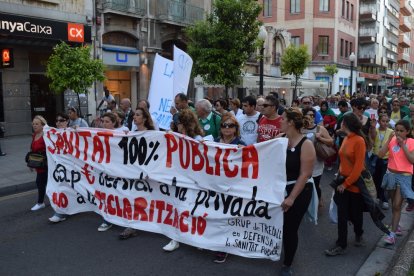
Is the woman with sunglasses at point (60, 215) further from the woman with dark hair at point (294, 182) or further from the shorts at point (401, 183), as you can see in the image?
the shorts at point (401, 183)

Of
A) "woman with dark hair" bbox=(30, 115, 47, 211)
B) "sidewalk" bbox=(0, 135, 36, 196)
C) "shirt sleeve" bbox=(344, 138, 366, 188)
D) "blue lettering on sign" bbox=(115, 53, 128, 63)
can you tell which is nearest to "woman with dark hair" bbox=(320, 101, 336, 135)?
"shirt sleeve" bbox=(344, 138, 366, 188)

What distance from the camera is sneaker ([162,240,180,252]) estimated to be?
16.1ft

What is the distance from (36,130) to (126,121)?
107 inches

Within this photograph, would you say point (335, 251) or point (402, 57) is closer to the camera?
point (335, 251)

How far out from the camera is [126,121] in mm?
8969

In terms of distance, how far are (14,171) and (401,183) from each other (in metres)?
8.00

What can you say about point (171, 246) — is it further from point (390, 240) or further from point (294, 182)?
point (390, 240)

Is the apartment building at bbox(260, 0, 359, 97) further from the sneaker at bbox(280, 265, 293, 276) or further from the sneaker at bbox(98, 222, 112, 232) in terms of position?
the sneaker at bbox(280, 265, 293, 276)

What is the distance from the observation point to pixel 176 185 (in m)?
4.99

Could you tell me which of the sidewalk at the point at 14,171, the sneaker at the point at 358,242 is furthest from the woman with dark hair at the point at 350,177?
the sidewalk at the point at 14,171

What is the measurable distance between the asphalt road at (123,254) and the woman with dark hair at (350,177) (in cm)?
35

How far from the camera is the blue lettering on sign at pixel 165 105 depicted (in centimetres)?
770

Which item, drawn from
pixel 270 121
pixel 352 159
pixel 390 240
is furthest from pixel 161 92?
pixel 390 240

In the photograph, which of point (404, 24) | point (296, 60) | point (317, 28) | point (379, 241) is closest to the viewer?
point (379, 241)
